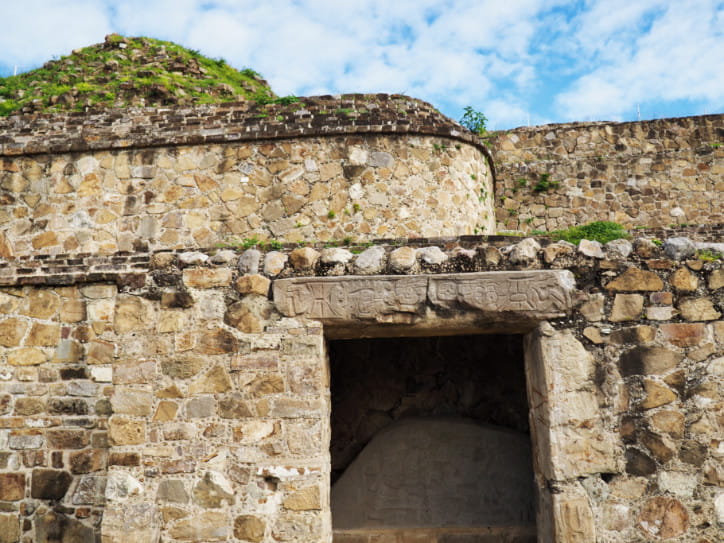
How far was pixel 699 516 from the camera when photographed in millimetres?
3686

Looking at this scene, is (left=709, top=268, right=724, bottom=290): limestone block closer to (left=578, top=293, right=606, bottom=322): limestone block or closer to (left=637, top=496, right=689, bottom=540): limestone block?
(left=578, top=293, right=606, bottom=322): limestone block

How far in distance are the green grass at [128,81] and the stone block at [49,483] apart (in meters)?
5.83

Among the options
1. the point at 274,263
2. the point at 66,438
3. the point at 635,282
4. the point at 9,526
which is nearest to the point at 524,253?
the point at 635,282

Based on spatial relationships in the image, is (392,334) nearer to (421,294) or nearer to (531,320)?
(421,294)

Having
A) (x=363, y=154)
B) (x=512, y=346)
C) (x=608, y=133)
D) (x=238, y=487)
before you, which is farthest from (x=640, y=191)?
(x=238, y=487)

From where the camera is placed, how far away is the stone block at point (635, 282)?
3881 millimetres

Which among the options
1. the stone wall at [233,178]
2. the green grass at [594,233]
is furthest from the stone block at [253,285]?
the green grass at [594,233]

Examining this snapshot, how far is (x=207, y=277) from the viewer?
4082mm

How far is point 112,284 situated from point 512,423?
13.3 ft

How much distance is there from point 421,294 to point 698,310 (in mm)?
1675

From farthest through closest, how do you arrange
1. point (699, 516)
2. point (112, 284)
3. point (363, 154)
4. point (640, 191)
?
point (640, 191) < point (363, 154) < point (112, 284) < point (699, 516)

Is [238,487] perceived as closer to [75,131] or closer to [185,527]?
[185,527]

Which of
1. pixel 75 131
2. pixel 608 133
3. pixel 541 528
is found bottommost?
pixel 541 528

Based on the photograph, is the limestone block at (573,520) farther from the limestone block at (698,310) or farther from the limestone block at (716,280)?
the limestone block at (716,280)
